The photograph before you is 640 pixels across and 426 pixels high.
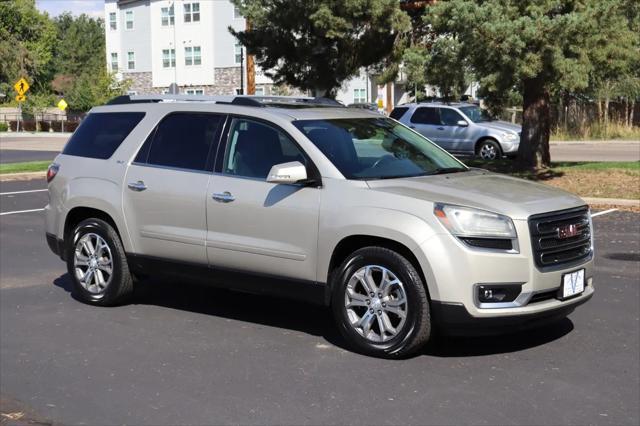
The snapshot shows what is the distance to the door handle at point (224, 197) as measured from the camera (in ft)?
22.2

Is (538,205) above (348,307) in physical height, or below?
above

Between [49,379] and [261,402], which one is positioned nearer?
[261,402]

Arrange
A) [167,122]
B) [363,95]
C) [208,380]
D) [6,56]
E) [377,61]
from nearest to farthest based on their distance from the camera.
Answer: [208,380] < [167,122] < [377,61] < [363,95] < [6,56]

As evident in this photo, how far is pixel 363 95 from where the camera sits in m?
61.3

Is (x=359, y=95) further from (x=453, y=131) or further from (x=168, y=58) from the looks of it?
(x=453, y=131)

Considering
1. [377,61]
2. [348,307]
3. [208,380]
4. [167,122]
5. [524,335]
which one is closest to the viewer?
[208,380]

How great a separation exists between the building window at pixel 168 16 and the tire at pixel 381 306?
60928mm

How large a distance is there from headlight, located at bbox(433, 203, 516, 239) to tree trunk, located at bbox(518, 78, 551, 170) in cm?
1319

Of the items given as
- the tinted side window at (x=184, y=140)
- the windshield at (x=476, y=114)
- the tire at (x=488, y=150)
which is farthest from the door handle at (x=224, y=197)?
the windshield at (x=476, y=114)

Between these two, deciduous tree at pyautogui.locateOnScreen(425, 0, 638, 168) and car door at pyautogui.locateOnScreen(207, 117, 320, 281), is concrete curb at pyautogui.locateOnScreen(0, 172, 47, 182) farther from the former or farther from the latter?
car door at pyautogui.locateOnScreen(207, 117, 320, 281)

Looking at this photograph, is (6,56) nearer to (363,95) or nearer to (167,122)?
(363,95)

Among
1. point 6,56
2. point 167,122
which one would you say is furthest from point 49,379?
point 6,56

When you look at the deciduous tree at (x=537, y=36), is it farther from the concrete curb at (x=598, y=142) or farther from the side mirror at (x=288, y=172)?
the concrete curb at (x=598, y=142)

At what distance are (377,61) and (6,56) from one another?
66998 mm
